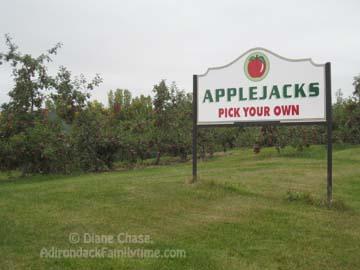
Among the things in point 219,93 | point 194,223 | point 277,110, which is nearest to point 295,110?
point 277,110

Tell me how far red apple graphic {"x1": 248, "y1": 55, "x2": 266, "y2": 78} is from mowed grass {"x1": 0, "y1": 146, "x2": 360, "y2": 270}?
2.23 m

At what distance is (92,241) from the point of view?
20.3ft

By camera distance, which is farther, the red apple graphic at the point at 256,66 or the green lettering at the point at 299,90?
the red apple graphic at the point at 256,66

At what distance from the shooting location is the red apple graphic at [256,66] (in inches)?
380

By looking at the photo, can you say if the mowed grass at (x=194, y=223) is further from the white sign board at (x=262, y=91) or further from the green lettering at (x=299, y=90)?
the green lettering at (x=299, y=90)

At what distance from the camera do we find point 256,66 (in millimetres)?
9719

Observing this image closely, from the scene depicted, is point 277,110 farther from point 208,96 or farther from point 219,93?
point 208,96

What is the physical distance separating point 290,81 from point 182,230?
3.93 meters

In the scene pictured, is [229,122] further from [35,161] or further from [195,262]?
[35,161]

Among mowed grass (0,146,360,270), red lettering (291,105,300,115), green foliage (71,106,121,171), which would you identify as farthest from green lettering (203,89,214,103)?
green foliage (71,106,121,171)

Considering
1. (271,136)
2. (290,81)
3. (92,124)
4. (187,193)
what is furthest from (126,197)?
(271,136)

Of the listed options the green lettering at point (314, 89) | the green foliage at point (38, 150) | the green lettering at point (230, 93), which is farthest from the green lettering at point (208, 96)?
the green foliage at point (38, 150)

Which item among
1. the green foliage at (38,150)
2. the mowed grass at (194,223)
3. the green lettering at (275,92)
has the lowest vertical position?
the mowed grass at (194,223)

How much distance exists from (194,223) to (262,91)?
3450mm
